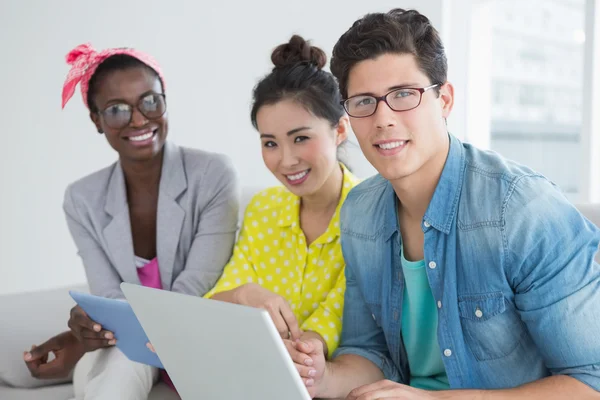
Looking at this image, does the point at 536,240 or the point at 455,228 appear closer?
the point at 536,240

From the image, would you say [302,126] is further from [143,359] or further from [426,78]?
[143,359]

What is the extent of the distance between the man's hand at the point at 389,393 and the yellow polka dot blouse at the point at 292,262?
484mm

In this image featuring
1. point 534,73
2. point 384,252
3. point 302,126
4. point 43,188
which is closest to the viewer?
point 384,252

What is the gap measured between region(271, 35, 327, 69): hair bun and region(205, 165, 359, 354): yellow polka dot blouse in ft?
1.03

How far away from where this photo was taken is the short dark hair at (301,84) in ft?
6.15

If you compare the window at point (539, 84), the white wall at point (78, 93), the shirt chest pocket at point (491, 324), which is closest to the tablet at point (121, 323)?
the shirt chest pocket at point (491, 324)

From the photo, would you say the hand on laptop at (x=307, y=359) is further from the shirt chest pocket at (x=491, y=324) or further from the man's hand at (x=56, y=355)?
the man's hand at (x=56, y=355)

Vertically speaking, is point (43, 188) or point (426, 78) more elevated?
point (426, 78)

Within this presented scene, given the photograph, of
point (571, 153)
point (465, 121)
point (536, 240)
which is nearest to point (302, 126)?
point (536, 240)

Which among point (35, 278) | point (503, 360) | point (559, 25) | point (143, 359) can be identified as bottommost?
point (35, 278)

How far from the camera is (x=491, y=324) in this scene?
133 centimetres

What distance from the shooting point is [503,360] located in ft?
4.42

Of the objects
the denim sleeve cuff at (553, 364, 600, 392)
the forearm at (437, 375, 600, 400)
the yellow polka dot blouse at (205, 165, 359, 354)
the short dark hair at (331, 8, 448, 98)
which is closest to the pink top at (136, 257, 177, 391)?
the yellow polka dot blouse at (205, 165, 359, 354)

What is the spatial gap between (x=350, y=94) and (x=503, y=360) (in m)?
0.59
